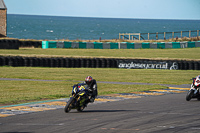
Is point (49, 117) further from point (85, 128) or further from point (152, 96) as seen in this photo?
point (152, 96)

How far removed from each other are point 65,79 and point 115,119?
15.9m

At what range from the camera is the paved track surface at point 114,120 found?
1021cm

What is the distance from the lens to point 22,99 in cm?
1742

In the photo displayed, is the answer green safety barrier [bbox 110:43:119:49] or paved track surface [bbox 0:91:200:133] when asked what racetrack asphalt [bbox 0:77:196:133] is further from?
green safety barrier [bbox 110:43:119:49]

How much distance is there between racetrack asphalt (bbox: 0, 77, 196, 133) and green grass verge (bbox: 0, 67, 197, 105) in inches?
136

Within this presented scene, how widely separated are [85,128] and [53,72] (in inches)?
851

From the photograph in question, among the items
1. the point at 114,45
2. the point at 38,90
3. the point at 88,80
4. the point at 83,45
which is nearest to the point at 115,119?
the point at 88,80

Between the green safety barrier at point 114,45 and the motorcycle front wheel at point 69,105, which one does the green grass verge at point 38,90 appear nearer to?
the motorcycle front wheel at point 69,105

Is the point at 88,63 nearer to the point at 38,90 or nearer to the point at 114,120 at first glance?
the point at 38,90

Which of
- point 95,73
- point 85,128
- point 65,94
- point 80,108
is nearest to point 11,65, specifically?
point 95,73

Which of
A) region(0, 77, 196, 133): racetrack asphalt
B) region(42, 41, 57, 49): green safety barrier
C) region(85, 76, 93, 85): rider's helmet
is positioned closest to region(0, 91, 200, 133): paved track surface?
region(0, 77, 196, 133): racetrack asphalt

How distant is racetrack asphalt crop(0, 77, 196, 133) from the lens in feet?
33.6

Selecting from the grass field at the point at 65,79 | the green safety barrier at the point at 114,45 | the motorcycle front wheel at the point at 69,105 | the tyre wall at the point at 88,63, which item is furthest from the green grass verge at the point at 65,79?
the green safety barrier at the point at 114,45

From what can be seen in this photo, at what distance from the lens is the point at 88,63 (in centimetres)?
3522
